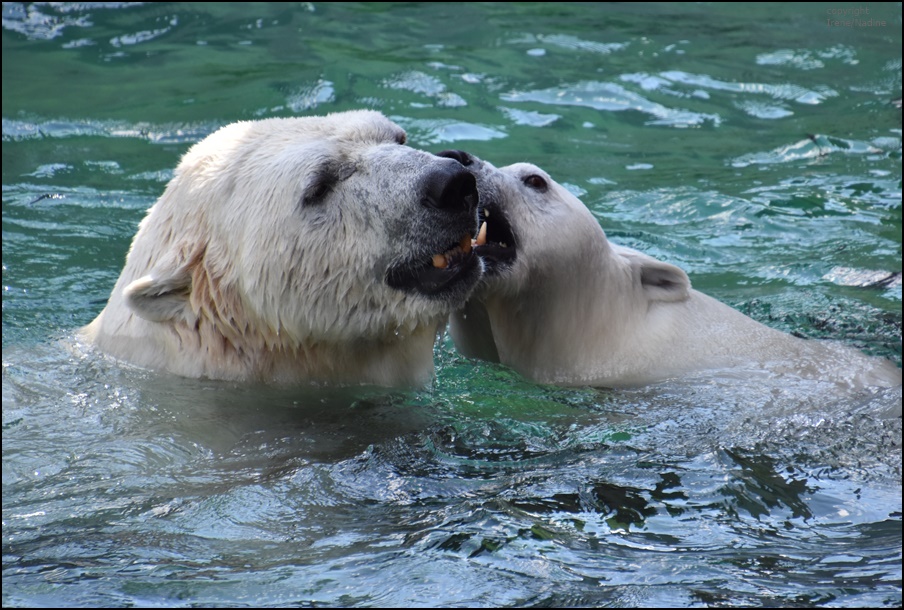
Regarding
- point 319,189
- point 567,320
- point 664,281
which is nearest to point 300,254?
point 319,189

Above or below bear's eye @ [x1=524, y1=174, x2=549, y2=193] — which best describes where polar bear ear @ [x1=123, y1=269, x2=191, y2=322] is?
below

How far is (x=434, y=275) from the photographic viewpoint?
4160mm

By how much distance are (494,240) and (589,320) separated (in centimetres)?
74

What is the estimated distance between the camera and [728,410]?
15.7ft

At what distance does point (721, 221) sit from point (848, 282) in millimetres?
1159

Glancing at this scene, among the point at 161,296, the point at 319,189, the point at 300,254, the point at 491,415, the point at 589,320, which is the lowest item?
the point at 491,415

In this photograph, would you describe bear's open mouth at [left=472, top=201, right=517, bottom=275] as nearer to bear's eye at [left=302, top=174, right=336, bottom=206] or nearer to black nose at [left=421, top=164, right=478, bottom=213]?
black nose at [left=421, top=164, right=478, bottom=213]

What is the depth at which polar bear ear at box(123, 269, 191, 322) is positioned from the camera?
163 inches

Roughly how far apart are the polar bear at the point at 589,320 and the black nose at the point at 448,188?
0.85 metres

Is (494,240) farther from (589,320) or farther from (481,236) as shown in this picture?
(589,320)

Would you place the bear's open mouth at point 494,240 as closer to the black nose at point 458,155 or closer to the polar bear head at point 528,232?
the polar bear head at point 528,232

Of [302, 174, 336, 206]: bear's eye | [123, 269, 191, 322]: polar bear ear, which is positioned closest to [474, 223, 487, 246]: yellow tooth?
[302, 174, 336, 206]: bear's eye

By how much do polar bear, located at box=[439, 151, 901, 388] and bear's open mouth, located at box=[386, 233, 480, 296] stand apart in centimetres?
78

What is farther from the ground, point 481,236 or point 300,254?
point 300,254
